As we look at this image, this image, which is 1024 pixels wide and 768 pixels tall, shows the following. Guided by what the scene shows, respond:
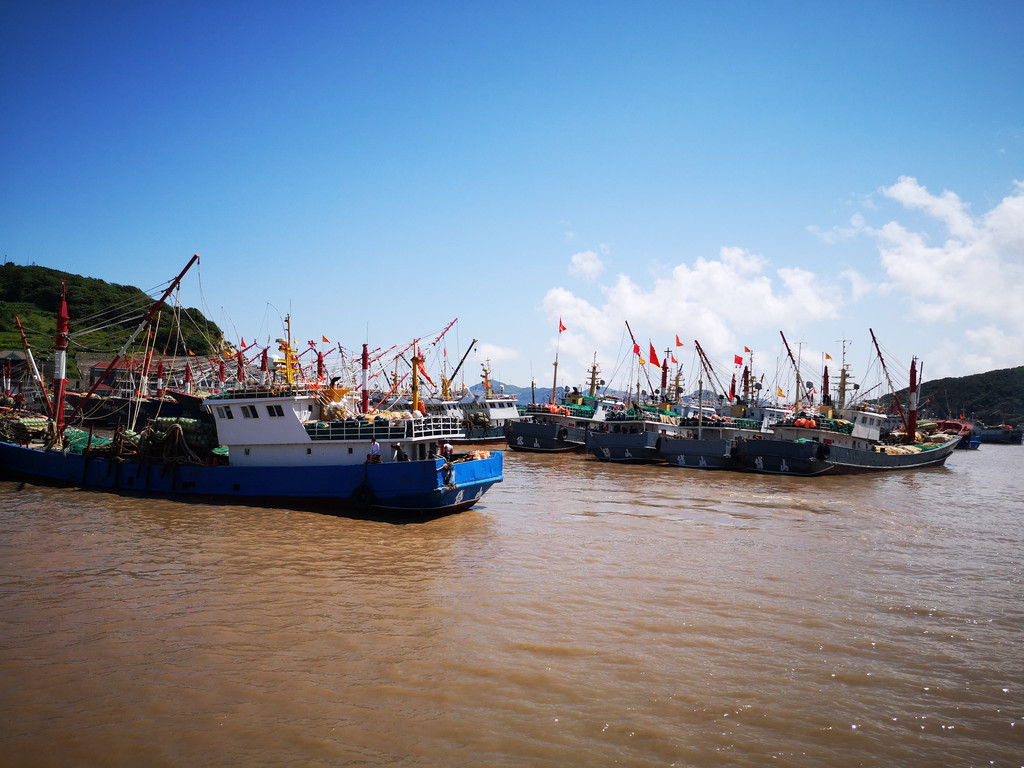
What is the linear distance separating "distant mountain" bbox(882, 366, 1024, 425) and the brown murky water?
146m

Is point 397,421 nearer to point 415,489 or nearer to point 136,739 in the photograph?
point 415,489

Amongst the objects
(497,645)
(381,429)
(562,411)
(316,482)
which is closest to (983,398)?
(562,411)

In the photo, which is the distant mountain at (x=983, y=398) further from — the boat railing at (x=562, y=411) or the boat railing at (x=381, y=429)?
the boat railing at (x=381, y=429)

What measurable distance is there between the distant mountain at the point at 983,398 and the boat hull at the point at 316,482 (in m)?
145

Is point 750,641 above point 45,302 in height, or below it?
below

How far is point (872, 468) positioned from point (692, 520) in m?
25.8

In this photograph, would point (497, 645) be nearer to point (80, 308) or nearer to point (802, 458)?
point (802, 458)

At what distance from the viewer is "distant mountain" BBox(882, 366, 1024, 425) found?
454 feet

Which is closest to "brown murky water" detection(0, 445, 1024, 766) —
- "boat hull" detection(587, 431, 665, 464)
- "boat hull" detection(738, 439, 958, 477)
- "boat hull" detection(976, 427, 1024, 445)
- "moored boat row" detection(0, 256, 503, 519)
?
"moored boat row" detection(0, 256, 503, 519)

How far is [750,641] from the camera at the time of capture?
10.5 m

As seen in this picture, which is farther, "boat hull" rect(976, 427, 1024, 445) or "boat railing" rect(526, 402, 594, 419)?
"boat hull" rect(976, 427, 1024, 445)

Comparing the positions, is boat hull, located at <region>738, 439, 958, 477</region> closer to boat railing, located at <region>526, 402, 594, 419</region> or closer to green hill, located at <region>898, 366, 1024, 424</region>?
boat railing, located at <region>526, 402, 594, 419</region>

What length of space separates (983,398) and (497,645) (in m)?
179

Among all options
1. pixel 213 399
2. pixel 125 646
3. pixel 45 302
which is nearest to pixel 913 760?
pixel 125 646
